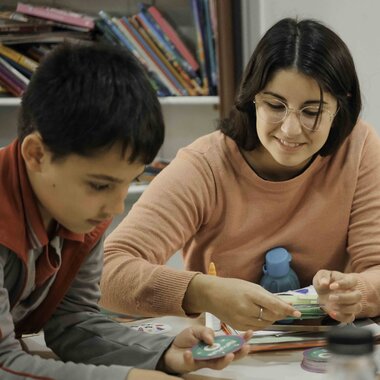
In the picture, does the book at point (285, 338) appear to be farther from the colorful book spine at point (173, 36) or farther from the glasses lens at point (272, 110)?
the colorful book spine at point (173, 36)

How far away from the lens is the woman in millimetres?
1388

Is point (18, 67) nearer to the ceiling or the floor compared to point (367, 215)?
nearer to the ceiling

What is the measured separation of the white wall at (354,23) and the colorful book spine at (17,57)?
0.77m

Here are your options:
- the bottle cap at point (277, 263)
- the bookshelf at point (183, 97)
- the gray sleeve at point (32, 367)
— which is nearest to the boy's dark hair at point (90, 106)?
the gray sleeve at point (32, 367)

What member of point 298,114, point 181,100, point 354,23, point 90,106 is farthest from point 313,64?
point 181,100

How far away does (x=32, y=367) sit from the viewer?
101 centimetres

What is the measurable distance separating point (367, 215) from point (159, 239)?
17.9 inches

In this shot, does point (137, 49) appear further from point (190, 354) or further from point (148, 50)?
point (190, 354)

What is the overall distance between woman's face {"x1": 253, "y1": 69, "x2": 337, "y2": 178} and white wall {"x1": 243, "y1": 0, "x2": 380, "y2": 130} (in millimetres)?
991

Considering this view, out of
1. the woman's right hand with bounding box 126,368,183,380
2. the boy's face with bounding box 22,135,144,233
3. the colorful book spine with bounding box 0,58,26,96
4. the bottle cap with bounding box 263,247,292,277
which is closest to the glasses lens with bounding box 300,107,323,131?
the bottle cap with bounding box 263,247,292,277

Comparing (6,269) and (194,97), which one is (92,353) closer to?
(6,269)

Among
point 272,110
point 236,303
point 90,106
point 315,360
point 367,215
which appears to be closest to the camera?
point 90,106

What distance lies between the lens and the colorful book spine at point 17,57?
2557 mm

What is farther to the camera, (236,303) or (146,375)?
(236,303)
